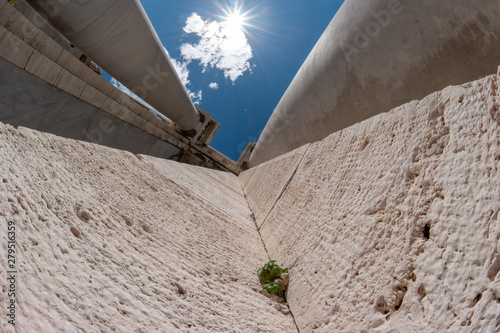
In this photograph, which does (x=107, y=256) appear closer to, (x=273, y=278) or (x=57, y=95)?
(x=273, y=278)

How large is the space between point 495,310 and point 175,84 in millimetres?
7305

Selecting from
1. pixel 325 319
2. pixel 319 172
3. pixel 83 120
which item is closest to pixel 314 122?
pixel 319 172

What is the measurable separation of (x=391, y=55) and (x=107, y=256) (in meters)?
2.37

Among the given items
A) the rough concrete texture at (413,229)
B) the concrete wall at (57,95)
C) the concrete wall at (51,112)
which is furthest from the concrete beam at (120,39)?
the rough concrete texture at (413,229)

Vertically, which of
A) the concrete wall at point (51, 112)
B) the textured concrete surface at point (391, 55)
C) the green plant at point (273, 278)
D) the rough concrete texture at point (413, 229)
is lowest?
the concrete wall at point (51, 112)

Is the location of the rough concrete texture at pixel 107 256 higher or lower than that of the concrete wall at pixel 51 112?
higher

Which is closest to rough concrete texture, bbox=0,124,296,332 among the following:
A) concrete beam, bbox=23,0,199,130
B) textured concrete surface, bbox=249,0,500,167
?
textured concrete surface, bbox=249,0,500,167

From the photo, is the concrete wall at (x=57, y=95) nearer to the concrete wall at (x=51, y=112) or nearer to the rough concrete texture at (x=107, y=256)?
the concrete wall at (x=51, y=112)

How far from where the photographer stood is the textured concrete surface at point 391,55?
5.71 ft

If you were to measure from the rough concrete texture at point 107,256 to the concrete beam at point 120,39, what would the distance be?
10.1 feet

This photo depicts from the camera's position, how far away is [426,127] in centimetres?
120

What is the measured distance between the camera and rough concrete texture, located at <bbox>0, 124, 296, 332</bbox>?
83 centimetres

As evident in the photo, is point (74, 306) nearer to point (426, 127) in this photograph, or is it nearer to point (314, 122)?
point (426, 127)

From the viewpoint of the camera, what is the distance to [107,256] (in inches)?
43.2
